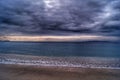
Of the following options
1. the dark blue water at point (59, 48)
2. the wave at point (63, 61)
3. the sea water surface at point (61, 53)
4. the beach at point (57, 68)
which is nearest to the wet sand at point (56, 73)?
the beach at point (57, 68)

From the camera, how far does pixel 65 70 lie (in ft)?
15.5

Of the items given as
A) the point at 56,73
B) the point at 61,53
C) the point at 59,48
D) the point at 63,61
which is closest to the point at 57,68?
the point at 56,73

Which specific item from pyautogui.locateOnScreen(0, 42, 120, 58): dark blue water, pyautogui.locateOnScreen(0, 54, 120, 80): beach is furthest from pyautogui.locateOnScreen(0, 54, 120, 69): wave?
pyautogui.locateOnScreen(0, 42, 120, 58): dark blue water

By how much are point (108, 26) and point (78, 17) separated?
952mm

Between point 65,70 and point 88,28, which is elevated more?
point 88,28

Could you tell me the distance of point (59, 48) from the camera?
6660 mm

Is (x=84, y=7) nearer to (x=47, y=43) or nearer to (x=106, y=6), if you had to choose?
(x=106, y=6)

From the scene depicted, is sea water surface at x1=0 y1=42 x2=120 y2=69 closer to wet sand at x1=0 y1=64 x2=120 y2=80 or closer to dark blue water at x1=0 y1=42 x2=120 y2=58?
dark blue water at x1=0 y1=42 x2=120 y2=58

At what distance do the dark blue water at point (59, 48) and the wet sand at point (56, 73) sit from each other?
1563 mm

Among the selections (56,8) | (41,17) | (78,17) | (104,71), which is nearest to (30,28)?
(41,17)

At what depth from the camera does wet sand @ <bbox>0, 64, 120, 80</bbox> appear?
4146 mm

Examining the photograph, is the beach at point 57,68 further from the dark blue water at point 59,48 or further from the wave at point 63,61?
the dark blue water at point 59,48

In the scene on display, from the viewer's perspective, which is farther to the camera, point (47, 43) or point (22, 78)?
point (47, 43)

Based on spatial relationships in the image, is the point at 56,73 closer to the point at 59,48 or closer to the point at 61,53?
the point at 61,53
